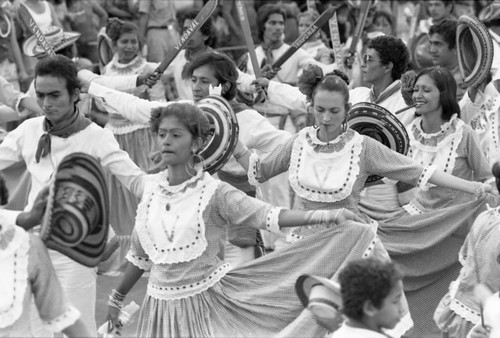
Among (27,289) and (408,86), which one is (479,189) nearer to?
(408,86)

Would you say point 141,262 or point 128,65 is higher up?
point 128,65

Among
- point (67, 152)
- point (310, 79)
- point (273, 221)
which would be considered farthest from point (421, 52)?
point (273, 221)

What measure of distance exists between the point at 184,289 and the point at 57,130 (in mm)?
1167

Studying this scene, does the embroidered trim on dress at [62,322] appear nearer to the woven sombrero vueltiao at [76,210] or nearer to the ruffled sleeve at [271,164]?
the woven sombrero vueltiao at [76,210]

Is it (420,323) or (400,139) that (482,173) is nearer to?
(400,139)

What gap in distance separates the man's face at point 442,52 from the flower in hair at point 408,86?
114cm

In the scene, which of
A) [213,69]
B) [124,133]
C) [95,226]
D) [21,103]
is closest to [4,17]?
[124,133]

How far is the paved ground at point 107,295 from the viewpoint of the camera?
24.6 ft

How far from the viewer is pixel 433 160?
22.6 ft

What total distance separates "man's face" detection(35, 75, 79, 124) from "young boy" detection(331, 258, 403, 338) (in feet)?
7.09

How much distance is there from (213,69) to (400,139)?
3.96 ft

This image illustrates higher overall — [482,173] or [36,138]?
[36,138]

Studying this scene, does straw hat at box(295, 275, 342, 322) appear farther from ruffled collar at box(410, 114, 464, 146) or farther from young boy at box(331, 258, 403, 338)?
ruffled collar at box(410, 114, 464, 146)

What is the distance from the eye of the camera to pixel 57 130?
584cm
